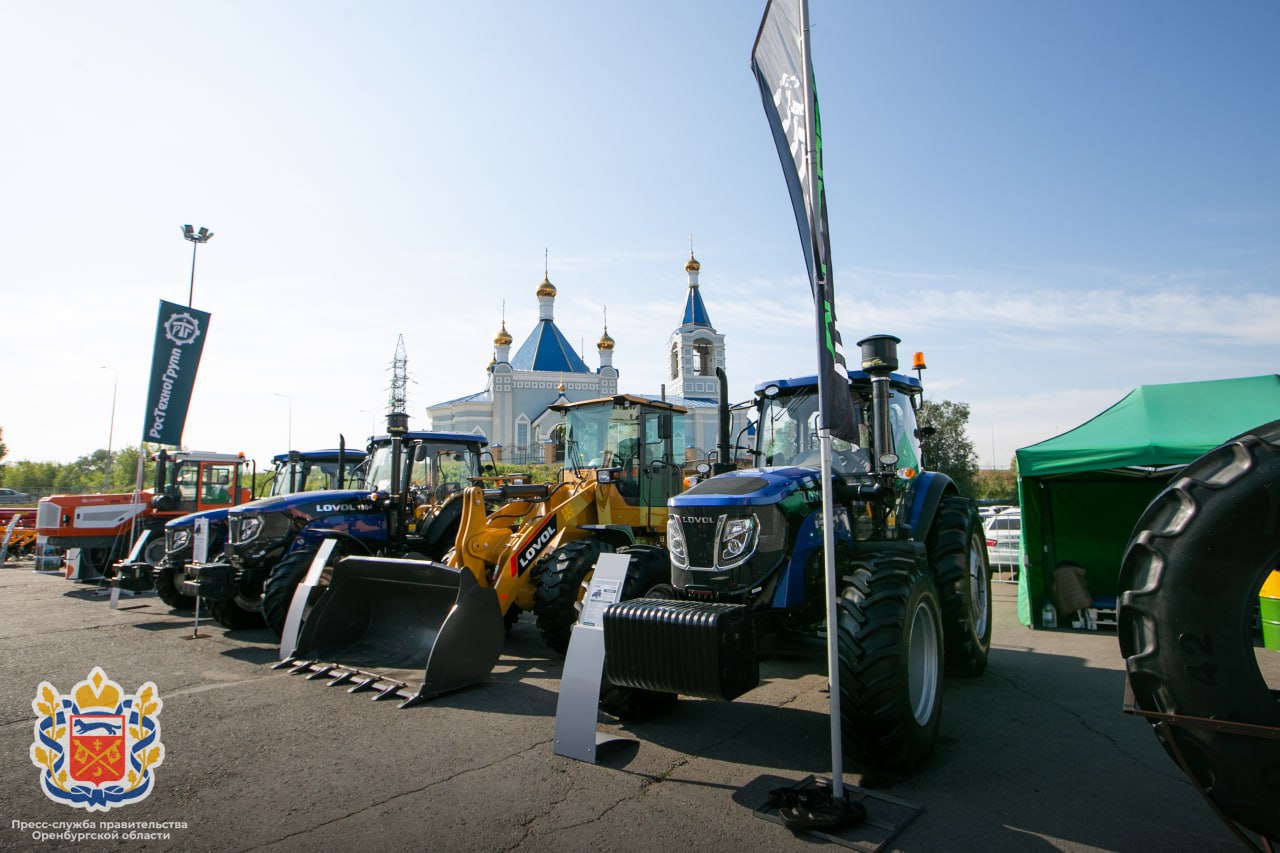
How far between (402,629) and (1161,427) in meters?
8.33

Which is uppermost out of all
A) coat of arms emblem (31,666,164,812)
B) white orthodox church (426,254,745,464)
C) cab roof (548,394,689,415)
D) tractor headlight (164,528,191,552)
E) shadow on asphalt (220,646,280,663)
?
white orthodox church (426,254,745,464)

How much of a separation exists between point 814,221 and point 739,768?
3001 millimetres

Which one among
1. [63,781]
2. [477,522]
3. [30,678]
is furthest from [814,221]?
[30,678]

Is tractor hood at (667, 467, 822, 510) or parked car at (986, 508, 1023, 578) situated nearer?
tractor hood at (667, 467, 822, 510)

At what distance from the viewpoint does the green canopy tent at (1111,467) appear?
777cm

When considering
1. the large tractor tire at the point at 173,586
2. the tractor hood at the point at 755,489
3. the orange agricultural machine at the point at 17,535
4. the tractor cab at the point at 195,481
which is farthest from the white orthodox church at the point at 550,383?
the tractor hood at the point at 755,489

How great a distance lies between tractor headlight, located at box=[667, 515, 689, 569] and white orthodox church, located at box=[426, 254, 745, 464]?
3531 centimetres

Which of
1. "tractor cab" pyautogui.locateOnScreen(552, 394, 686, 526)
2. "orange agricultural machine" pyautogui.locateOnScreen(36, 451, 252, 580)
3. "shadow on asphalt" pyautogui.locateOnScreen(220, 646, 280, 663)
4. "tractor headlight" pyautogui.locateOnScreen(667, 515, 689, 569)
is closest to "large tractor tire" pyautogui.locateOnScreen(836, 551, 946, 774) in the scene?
"tractor headlight" pyautogui.locateOnScreen(667, 515, 689, 569)

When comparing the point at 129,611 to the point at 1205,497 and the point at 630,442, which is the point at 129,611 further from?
the point at 1205,497

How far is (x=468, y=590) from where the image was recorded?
5.48 meters

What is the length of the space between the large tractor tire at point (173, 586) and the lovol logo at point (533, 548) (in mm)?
5541

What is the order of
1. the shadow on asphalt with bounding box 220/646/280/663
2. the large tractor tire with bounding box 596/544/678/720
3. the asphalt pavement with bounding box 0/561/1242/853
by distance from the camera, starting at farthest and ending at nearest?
1. the shadow on asphalt with bounding box 220/646/280/663
2. the large tractor tire with bounding box 596/544/678/720
3. the asphalt pavement with bounding box 0/561/1242/853

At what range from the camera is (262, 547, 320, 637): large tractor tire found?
7.09 meters

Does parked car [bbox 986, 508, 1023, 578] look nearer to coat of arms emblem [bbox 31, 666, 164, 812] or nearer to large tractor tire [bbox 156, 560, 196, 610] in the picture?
coat of arms emblem [bbox 31, 666, 164, 812]
